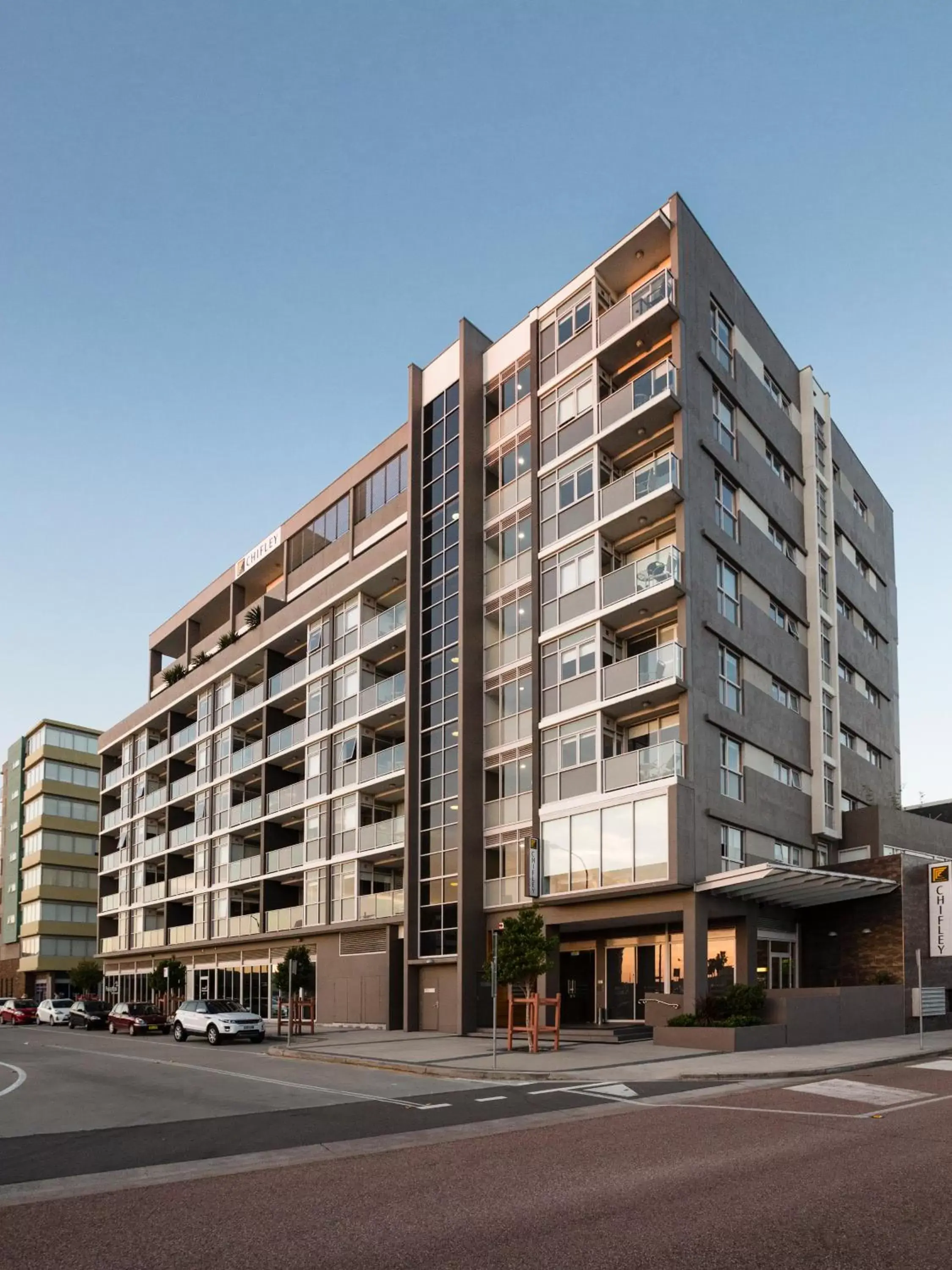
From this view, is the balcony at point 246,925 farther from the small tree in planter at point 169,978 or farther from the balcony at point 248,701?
the balcony at point 248,701

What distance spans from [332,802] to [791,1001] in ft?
77.0

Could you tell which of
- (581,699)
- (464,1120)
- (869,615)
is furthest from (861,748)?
(464,1120)

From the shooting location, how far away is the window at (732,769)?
35.1 meters

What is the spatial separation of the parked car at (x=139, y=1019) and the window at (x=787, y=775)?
26.8 m

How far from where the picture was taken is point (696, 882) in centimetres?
3206

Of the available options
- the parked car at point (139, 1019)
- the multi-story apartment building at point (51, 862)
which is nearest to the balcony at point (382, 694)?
the parked car at point (139, 1019)

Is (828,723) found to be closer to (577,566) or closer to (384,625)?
(577,566)

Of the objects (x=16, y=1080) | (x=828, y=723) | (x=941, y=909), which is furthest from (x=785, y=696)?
(x=16, y=1080)

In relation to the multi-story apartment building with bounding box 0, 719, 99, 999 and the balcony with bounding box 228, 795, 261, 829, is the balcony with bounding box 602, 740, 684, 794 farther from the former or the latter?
the multi-story apartment building with bounding box 0, 719, 99, 999

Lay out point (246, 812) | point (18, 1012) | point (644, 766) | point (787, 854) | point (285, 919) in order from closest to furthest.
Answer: point (644, 766) < point (787, 854) < point (285, 919) < point (246, 812) < point (18, 1012)

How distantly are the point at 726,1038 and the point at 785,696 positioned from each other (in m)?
16.4

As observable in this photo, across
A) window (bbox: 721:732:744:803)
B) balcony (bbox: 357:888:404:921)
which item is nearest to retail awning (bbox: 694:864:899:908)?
window (bbox: 721:732:744:803)

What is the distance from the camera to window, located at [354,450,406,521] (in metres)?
47.3

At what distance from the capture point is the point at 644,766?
33281mm
